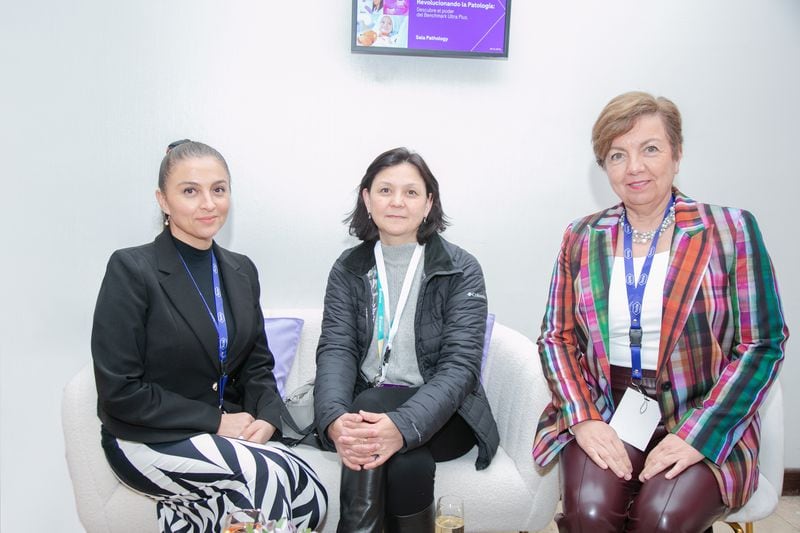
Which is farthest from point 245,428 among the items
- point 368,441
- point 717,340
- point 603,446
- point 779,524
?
point 779,524

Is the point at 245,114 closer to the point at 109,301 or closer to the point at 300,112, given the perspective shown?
the point at 300,112

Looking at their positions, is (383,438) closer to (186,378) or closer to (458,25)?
(186,378)

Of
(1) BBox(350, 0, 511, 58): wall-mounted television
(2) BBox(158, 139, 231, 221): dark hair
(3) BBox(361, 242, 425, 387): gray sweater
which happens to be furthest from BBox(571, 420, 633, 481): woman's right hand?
(1) BBox(350, 0, 511, 58): wall-mounted television

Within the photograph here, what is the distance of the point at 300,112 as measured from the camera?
8.63 ft

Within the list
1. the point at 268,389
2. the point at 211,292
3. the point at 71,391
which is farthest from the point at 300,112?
the point at 71,391

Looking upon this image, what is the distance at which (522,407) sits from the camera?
2.09 metres

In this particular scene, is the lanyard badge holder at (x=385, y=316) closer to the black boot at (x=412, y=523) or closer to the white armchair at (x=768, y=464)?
the black boot at (x=412, y=523)

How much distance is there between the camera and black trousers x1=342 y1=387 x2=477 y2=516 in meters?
1.77

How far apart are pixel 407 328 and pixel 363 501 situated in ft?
2.04

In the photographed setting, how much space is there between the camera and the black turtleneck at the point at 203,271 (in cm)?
197

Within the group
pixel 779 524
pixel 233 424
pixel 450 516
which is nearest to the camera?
pixel 450 516

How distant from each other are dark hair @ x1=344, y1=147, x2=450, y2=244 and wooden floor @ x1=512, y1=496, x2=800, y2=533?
54.7 inches

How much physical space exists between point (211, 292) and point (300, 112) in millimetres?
1008

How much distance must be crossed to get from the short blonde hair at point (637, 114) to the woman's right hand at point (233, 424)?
1.45 m
